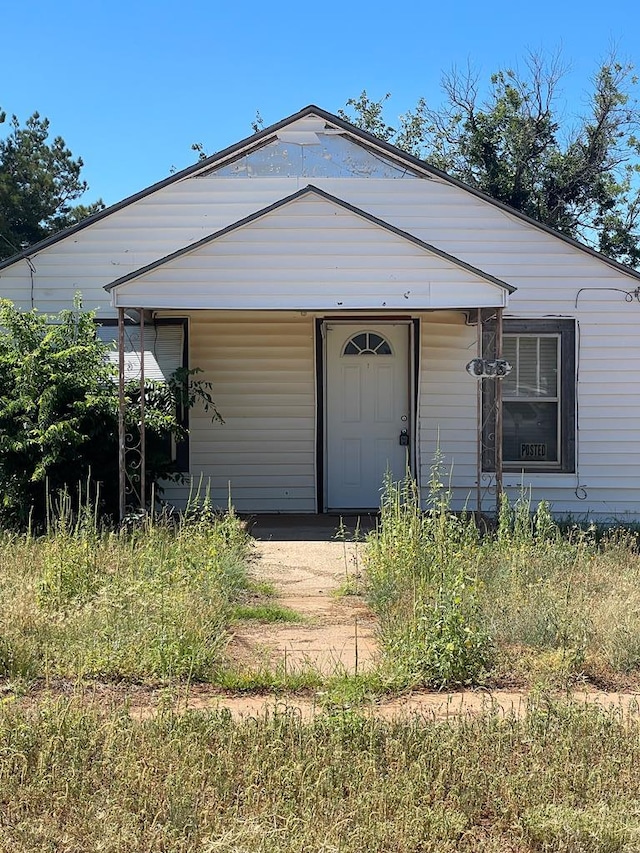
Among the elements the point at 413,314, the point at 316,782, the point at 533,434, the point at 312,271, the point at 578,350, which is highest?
the point at 312,271

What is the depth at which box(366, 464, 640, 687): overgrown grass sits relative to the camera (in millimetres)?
5227

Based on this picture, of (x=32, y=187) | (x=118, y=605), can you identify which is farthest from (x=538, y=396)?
(x=32, y=187)

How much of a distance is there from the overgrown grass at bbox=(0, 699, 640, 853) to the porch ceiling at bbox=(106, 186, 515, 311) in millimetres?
5440

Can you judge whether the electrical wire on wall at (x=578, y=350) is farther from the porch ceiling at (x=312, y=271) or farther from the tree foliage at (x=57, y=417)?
the tree foliage at (x=57, y=417)

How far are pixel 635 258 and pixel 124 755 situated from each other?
883 inches

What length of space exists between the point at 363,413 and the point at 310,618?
5.39m

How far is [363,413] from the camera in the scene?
11.7m

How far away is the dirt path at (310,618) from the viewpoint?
5.50m

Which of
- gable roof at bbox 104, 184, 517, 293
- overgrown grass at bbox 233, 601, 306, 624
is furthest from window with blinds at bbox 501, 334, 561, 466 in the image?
overgrown grass at bbox 233, 601, 306, 624

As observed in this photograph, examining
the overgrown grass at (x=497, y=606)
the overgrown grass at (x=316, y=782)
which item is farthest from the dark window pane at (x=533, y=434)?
the overgrown grass at (x=316, y=782)

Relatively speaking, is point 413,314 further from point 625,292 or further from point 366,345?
point 625,292

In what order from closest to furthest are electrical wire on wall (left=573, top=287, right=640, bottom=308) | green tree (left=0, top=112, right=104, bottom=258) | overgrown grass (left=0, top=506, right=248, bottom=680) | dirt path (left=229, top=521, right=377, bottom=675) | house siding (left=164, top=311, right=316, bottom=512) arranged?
1. overgrown grass (left=0, top=506, right=248, bottom=680)
2. dirt path (left=229, top=521, right=377, bottom=675)
3. electrical wire on wall (left=573, top=287, right=640, bottom=308)
4. house siding (left=164, top=311, right=316, bottom=512)
5. green tree (left=0, top=112, right=104, bottom=258)

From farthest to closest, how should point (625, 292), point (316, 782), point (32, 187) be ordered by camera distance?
point (32, 187) < point (625, 292) < point (316, 782)

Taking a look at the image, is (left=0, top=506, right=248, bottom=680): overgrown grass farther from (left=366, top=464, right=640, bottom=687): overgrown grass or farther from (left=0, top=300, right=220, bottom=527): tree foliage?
(left=0, top=300, right=220, bottom=527): tree foliage
